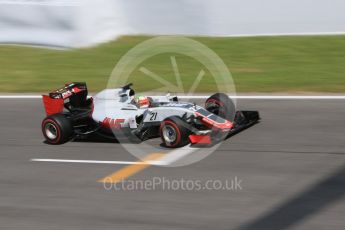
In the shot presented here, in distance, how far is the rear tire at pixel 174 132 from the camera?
9336mm

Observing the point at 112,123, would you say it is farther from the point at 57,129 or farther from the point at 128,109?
the point at 57,129

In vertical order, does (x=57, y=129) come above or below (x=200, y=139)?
above

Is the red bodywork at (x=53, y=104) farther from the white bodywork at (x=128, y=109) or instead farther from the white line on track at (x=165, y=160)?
the white line on track at (x=165, y=160)

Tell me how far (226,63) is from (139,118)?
6321mm

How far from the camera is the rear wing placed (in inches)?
415

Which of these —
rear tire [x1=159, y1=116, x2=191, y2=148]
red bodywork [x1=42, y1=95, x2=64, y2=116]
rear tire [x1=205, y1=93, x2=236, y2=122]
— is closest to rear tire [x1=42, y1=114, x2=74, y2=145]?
red bodywork [x1=42, y1=95, x2=64, y2=116]

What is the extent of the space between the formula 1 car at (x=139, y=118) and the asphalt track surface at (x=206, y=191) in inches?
8.7

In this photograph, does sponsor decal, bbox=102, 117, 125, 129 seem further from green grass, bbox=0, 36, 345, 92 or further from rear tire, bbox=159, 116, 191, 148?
green grass, bbox=0, 36, 345, 92
